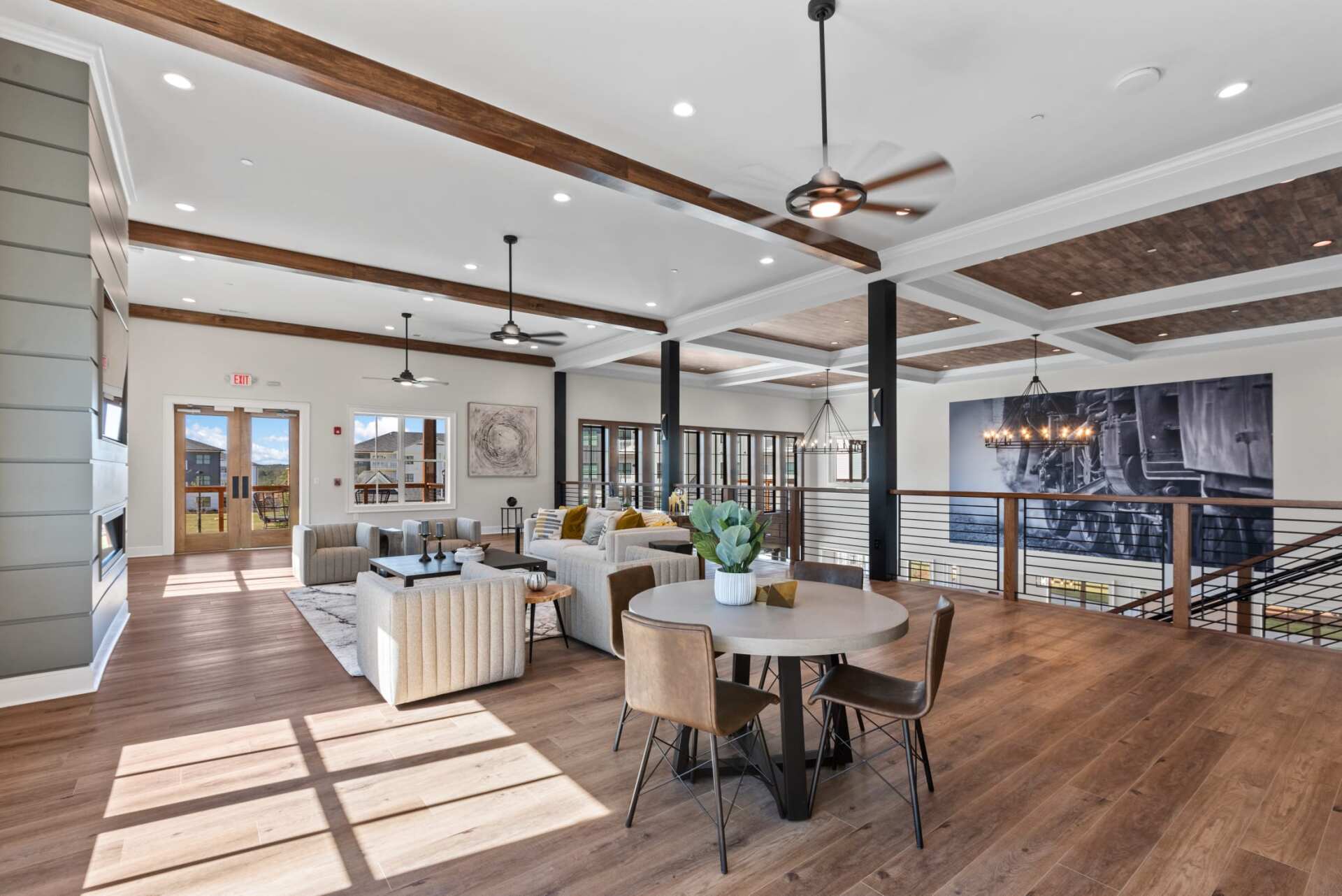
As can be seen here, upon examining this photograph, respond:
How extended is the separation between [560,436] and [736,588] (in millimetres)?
10031

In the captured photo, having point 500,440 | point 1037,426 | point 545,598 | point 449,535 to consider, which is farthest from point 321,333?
point 1037,426

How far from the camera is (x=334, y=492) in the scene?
33.0 ft

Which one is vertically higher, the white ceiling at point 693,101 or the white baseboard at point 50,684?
the white ceiling at point 693,101

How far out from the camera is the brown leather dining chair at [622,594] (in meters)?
2.89

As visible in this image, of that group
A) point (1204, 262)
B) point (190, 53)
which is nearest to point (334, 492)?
point (190, 53)

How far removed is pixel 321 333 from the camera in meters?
9.94

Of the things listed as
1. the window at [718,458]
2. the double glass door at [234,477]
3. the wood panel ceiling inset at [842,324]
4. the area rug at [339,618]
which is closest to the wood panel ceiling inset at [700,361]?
the wood panel ceiling inset at [842,324]

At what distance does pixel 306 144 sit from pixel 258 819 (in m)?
4.04

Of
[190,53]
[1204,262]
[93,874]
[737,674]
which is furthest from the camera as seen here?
[1204,262]

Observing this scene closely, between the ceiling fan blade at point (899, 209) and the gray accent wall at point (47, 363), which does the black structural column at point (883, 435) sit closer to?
the ceiling fan blade at point (899, 209)

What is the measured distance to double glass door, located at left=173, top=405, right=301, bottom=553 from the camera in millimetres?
9086

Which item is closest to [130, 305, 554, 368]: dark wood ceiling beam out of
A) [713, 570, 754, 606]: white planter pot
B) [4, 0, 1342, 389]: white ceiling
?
[4, 0, 1342, 389]: white ceiling

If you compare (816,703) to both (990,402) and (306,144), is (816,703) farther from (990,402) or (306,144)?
(990,402)

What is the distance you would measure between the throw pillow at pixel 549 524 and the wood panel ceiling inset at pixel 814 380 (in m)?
6.41
